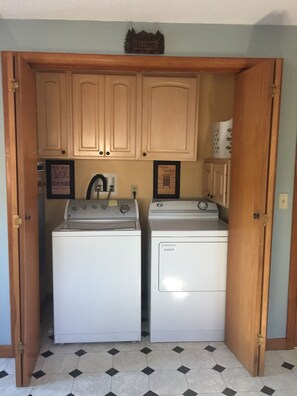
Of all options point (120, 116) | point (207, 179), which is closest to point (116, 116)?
point (120, 116)

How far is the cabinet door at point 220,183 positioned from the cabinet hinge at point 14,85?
1.61m

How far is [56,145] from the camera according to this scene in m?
2.93

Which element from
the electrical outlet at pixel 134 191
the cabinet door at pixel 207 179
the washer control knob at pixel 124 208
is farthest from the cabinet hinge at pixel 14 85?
the cabinet door at pixel 207 179

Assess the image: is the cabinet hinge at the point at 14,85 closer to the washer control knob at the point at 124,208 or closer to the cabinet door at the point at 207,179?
the washer control knob at the point at 124,208

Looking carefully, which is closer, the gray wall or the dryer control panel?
the gray wall

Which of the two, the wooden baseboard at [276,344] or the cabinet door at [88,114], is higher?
the cabinet door at [88,114]

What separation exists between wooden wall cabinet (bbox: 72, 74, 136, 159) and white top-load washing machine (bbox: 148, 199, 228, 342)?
0.82m

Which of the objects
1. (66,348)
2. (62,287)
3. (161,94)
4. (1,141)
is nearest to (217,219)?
(161,94)

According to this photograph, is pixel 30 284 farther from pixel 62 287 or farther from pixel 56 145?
pixel 56 145

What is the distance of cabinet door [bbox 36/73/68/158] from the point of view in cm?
286

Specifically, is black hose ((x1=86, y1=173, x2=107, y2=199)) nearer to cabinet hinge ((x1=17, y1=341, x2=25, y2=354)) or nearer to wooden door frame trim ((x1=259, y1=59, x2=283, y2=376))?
cabinet hinge ((x1=17, y1=341, x2=25, y2=354))

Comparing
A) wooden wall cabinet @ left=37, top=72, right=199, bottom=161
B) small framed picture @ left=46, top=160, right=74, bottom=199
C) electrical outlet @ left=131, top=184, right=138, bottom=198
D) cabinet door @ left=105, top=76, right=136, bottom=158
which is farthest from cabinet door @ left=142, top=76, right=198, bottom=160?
small framed picture @ left=46, top=160, right=74, bottom=199

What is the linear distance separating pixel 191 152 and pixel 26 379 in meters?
2.15

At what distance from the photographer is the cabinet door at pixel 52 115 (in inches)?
112
